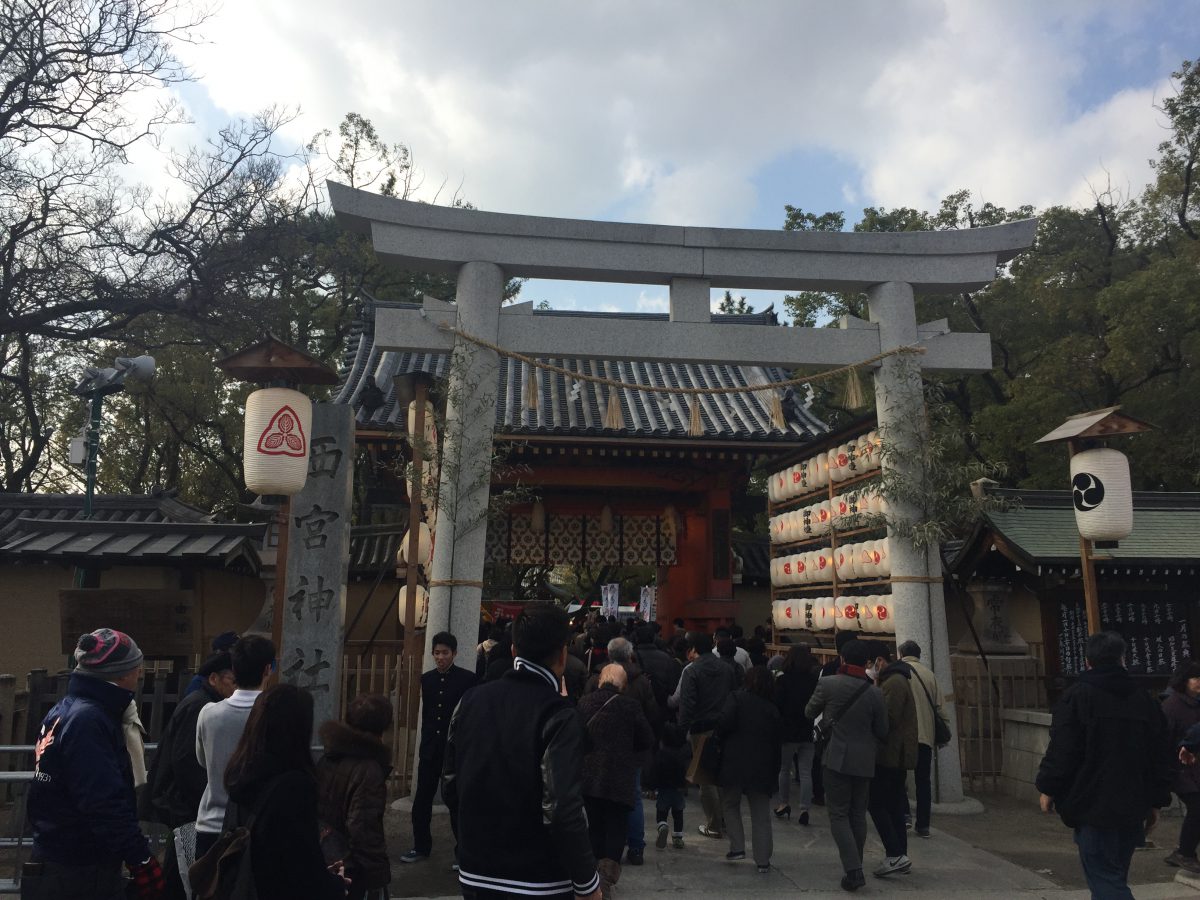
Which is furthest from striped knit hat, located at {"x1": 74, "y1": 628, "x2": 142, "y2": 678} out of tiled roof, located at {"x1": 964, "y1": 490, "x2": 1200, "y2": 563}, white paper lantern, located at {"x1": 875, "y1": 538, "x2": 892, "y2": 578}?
tiled roof, located at {"x1": 964, "y1": 490, "x2": 1200, "y2": 563}

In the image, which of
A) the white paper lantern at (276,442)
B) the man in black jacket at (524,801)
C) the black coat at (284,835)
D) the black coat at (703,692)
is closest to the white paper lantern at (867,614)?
the black coat at (703,692)

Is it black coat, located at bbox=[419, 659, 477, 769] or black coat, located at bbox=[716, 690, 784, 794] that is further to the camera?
black coat, located at bbox=[419, 659, 477, 769]

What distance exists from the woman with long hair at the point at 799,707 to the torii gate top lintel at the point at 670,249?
430 centimetres

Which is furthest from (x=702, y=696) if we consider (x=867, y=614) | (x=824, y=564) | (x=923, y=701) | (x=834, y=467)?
(x=834, y=467)

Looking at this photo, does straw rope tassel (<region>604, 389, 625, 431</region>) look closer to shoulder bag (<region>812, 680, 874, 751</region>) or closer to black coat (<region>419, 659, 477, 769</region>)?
black coat (<region>419, 659, 477, 769</region>)

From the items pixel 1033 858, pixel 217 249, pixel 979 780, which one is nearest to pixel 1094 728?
pixel 1033 858

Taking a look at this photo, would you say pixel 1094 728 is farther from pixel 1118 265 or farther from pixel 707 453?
pixel 1118 265

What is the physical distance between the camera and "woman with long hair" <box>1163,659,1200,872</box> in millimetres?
7059

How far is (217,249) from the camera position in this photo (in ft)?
52.8

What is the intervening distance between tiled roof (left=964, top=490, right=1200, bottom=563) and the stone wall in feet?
6.37

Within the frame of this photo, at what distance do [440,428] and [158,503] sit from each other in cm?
803

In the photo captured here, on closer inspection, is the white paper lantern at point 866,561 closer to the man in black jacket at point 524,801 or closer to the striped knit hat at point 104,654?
the man in black jacket at point 524,801

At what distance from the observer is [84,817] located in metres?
3.60

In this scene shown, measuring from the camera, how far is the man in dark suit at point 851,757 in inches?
255
